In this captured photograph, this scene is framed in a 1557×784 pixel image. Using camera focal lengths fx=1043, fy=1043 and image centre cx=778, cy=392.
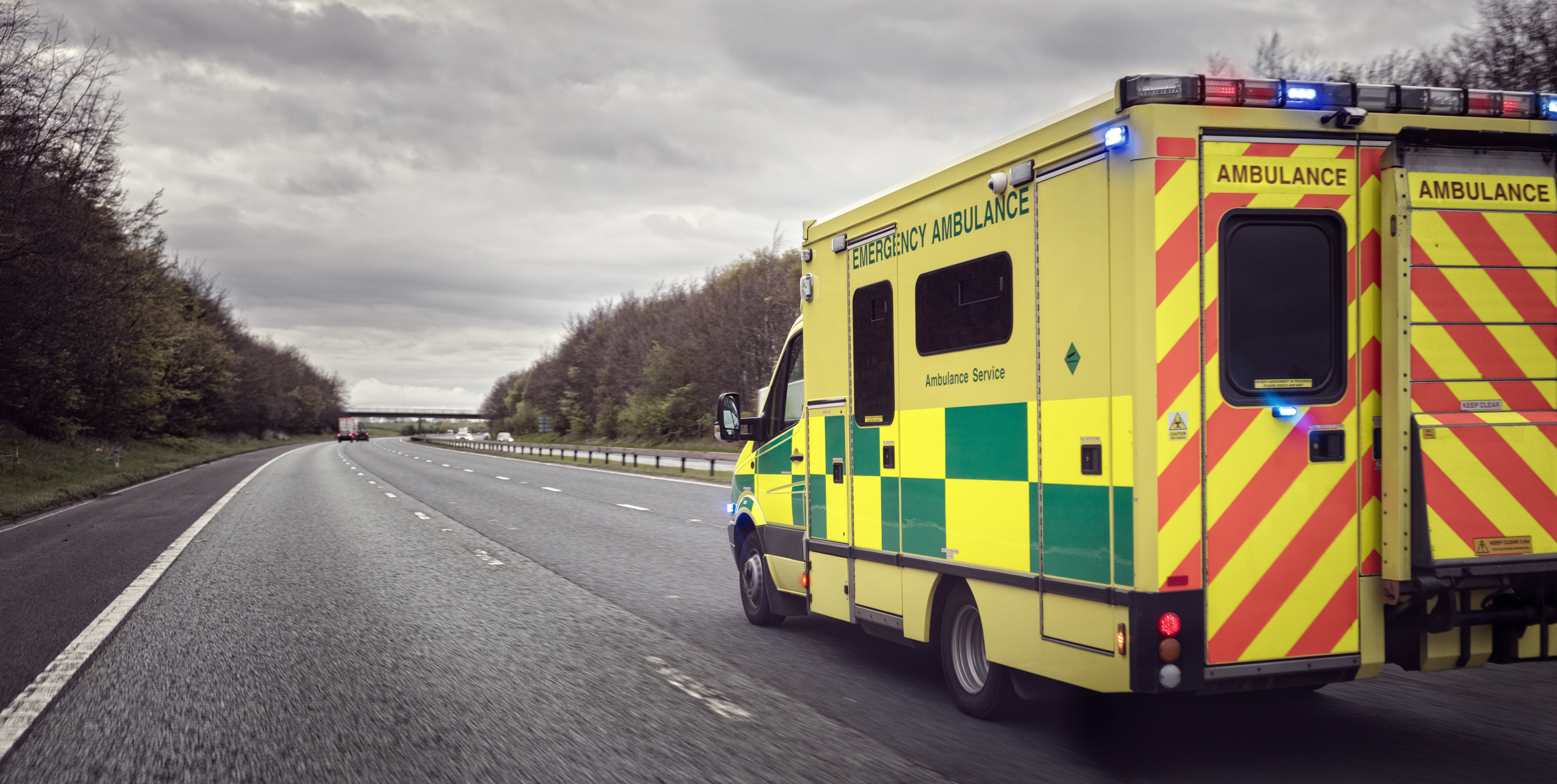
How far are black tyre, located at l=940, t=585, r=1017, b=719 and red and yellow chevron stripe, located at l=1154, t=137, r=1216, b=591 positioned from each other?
1.25m

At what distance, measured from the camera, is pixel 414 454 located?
63.6 m

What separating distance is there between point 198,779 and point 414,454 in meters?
62.4

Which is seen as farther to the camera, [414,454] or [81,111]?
[414,454]

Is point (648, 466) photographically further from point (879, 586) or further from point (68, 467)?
point (879, 586)

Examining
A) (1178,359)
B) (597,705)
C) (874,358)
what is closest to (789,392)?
(874,358)

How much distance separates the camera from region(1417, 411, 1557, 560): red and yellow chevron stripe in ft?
14.2

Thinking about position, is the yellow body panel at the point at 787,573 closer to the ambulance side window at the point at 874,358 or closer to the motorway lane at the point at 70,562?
the ambulance side window at the point at 874,358

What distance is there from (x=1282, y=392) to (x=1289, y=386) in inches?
1.6

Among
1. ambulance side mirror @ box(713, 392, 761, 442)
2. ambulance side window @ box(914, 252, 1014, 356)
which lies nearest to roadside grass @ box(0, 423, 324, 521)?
ambulance side mirror @ box(713, 392, 761, 442)

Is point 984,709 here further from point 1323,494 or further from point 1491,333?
point 1491,333

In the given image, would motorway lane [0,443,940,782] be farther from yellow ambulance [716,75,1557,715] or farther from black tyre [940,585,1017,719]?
yellow ambulance [716,75,1557,715]

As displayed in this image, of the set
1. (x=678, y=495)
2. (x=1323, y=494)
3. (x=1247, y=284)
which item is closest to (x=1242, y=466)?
(x=1323, y=494)

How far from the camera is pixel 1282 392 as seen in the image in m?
4.42

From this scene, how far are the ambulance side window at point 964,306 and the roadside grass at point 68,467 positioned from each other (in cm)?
2006
